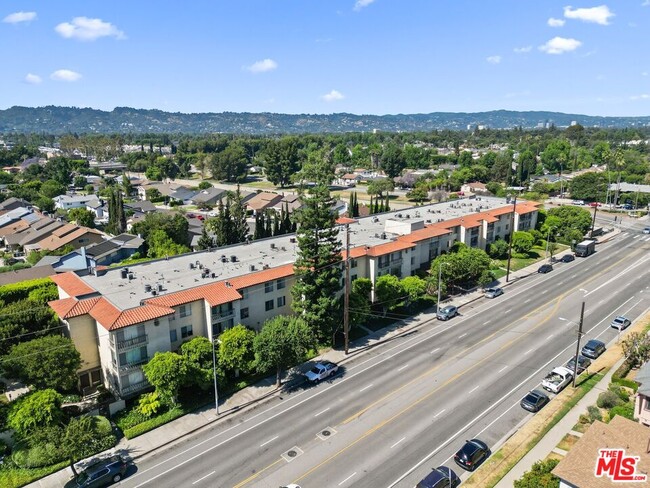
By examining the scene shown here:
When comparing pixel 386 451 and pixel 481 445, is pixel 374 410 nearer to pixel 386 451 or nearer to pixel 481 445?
pixel 386 451

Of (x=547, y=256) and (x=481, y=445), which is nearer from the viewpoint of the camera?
(x=481, y=445)

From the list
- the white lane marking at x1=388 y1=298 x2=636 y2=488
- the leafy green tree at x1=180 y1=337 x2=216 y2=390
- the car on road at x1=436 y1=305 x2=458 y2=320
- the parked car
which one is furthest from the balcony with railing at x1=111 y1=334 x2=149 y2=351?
the car on road at x1=436 y1=305 x2=458 y2=320

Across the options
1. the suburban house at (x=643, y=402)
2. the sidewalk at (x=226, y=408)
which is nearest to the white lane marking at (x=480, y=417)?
the suburban house at (x=643, y=402)

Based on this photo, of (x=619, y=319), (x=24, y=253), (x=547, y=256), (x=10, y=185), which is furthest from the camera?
(x=10, y=185)

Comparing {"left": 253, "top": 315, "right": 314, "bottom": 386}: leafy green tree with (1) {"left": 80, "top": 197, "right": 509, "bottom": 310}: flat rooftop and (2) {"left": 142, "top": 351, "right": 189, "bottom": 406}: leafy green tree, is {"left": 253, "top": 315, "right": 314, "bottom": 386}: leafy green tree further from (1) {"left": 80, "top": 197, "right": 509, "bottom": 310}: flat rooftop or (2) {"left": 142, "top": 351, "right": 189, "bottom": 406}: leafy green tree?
(1) {"left": 80, "top": 197, "right": 509, "bottom": 310}: flat rooftop

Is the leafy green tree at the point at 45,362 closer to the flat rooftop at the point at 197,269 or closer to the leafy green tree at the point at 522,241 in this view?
the flat rooftop at the point at 197,269

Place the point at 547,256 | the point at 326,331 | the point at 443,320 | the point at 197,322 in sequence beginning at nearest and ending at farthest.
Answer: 1. the point at 197,322
2. the point at 326,331
3. the point at 443,320
4. the point at 547,256

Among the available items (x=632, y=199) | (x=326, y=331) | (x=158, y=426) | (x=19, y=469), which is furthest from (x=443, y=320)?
(x=632, y=199)
